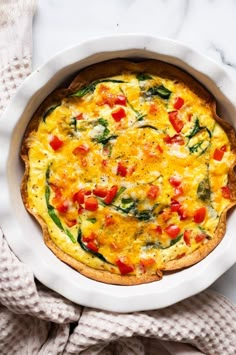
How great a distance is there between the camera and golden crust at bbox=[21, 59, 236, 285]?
253cm

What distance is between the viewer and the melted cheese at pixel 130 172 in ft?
8.33

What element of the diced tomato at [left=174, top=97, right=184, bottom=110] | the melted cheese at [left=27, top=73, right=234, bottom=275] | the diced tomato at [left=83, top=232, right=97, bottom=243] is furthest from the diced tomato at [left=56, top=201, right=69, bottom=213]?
the diced tomato at [left=174, top=97, right=184, bottom=110]

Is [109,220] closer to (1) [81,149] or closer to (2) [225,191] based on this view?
(1) [81,149]

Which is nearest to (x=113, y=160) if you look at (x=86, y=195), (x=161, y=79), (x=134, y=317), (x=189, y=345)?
(x=86, y=195)

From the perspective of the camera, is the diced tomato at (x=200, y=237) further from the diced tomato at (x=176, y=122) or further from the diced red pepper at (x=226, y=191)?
the diced tomato at (x=176, y=122)

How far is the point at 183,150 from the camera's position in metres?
2.55

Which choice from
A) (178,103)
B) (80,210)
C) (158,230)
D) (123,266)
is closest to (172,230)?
(158,230)

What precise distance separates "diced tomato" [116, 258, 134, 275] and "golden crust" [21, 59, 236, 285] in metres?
0.02

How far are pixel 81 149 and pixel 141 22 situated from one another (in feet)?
1.70

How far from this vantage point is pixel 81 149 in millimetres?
2551

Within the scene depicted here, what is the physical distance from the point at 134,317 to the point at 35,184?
0.53 meters

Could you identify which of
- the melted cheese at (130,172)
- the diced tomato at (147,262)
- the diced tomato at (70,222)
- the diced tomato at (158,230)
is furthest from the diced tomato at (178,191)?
the diced tomato at (70,222)

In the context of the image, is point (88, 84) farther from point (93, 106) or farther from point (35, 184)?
point (35, 184)

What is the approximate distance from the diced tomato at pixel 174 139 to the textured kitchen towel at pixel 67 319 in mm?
505
